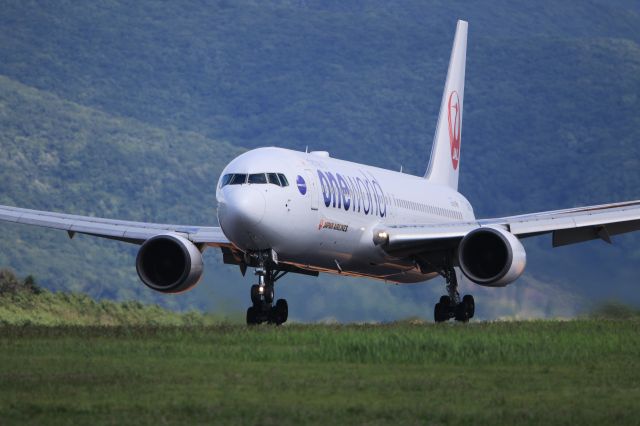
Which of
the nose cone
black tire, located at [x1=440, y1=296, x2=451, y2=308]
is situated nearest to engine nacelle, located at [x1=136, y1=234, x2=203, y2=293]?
the nose cone

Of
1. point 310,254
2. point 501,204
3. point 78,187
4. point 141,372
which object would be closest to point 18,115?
point 78,187

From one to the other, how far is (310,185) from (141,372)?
521 inches

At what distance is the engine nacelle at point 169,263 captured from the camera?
1304 inches

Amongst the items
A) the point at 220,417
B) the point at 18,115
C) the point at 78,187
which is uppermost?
the point at 18,115

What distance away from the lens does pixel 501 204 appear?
618 ft

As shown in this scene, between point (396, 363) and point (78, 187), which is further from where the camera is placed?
point (78, 187)

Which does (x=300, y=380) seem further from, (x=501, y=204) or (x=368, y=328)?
(x=501, y=204)

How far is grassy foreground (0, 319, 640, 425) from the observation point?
17.2 m

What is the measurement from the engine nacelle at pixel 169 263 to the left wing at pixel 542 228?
→ 501cm

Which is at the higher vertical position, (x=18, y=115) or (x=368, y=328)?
(x=18, y=115)

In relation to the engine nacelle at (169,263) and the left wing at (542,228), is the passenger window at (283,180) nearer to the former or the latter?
the engine nacelle at (169,263)

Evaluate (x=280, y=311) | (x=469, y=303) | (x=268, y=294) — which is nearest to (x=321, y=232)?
(x=280, y=311)

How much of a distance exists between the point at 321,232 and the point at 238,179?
106 inches

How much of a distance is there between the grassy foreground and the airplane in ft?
14.3
